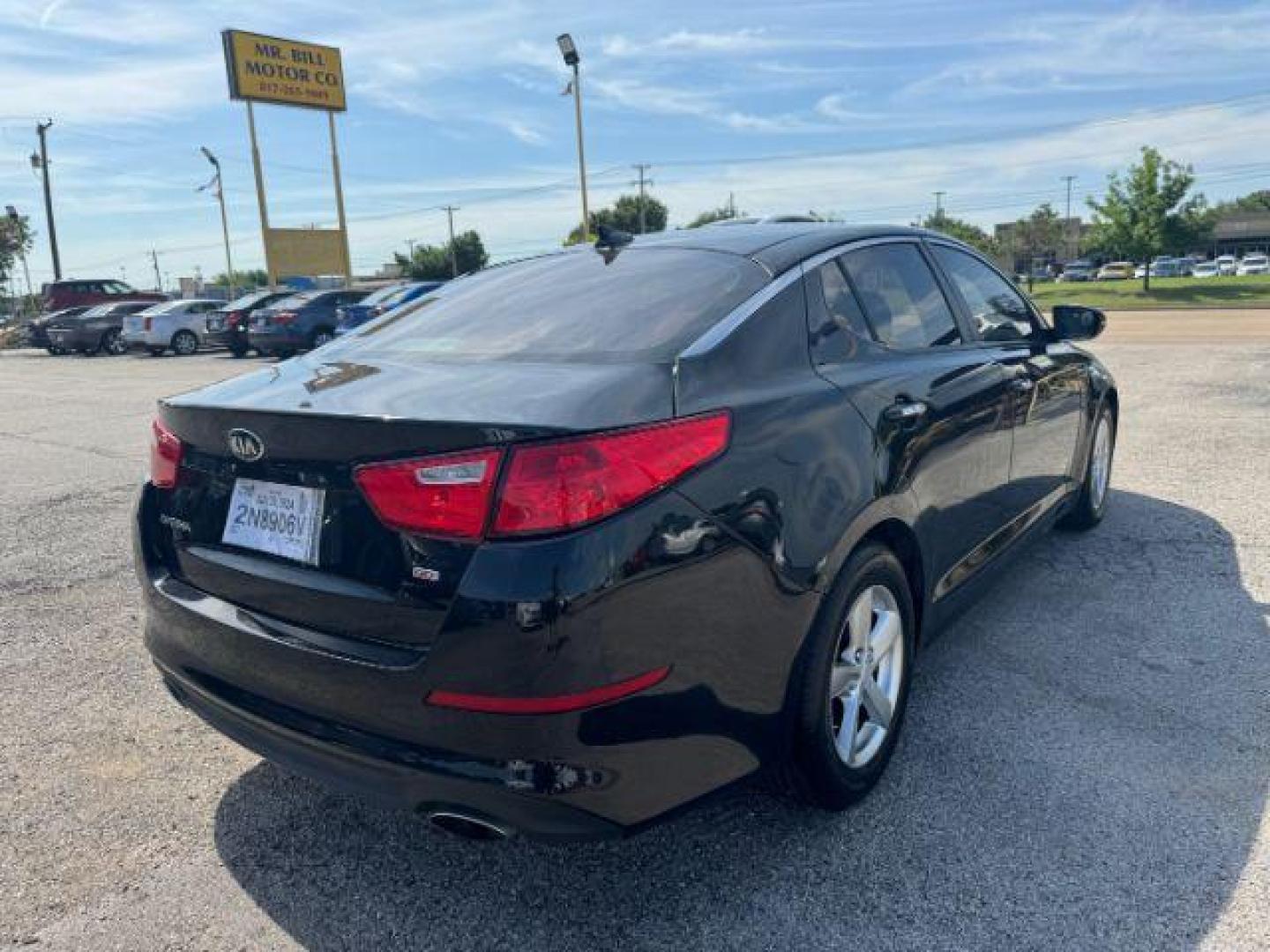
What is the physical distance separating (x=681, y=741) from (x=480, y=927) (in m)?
0.69

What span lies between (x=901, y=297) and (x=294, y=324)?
18.7 meters

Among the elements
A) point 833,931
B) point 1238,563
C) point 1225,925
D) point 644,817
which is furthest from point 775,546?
point 1238,563

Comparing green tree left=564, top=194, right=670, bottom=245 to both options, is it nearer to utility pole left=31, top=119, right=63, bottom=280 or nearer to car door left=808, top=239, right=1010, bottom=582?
utility pole left=31, top=119, right=63, bottom=280

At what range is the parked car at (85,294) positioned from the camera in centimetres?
3127

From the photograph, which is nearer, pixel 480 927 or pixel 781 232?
pixel 480 927

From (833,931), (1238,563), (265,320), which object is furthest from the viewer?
(265,320)

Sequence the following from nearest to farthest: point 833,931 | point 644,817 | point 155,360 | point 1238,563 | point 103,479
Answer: point 644,817, point 833,931, point 1238,563, point 103,479, point 155,360

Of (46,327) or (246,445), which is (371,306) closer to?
(46,327)

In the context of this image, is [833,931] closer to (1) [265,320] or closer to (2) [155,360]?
(1) [265,320]

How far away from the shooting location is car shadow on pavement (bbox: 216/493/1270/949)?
2.18 meters

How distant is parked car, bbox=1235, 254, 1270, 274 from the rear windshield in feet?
259

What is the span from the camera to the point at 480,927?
2211mm

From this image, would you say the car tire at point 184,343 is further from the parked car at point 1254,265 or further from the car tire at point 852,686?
the parked car at point 1254,265

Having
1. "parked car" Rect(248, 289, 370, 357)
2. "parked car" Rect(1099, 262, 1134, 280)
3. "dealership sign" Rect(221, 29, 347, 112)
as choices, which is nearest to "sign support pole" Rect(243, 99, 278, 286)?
"dealership sign" Rect(221, 29, 347, 112)
